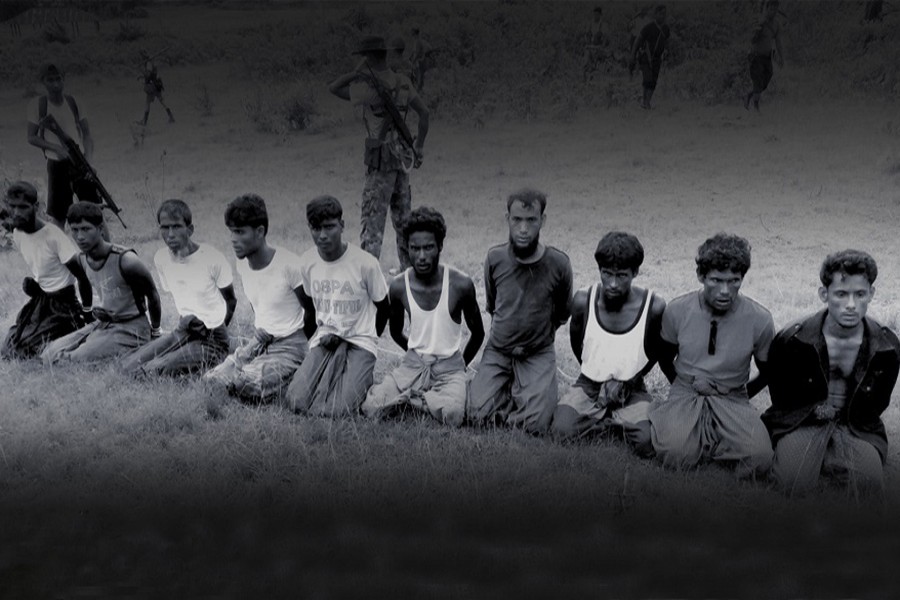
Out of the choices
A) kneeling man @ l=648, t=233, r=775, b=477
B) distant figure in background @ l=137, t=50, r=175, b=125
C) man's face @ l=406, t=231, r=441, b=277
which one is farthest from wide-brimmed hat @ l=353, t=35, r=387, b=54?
distant figure in background @ l=137, t=50, r=175, b=125

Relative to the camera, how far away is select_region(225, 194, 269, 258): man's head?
404 cm

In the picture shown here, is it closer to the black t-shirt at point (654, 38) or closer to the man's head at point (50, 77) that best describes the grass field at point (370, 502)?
the man's head at point (50, 77)

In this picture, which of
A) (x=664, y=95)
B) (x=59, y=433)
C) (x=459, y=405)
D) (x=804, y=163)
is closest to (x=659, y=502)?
(x=459, y=405)

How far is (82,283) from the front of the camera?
4.71 metres

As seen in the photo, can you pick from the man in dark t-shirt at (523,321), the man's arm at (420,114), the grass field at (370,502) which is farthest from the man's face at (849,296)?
the man's arm at (420,114)

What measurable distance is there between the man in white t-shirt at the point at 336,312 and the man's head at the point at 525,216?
736 mm

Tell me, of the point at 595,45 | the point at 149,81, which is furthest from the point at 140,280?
the point at 595,45

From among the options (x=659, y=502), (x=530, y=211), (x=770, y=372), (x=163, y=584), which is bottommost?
(x=163, y=584)

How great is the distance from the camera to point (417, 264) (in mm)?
3842

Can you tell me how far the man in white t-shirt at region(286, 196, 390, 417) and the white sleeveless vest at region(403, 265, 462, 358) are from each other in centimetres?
23

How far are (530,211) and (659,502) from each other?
1.41 m

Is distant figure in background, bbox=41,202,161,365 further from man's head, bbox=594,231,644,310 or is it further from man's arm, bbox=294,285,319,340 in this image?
man's head, bbox=594,231,644,310

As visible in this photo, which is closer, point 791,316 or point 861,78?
point 791,316

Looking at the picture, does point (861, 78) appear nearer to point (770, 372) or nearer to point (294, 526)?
point (770, 372)
